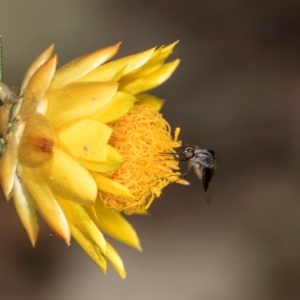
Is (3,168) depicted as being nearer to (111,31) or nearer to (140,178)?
(140,178)

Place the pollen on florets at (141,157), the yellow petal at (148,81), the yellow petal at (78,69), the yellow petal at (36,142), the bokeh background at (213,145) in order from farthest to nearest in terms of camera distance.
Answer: the bokeh background at (213,145) → the yellow petal at (148,81) → the pollen on florets at (141,157) → the yellow petal at (78,69) → the yellow petal at (36,142)

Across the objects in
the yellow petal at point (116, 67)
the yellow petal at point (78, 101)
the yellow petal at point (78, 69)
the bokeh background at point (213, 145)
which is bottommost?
the bokeh background at point (213, 145)

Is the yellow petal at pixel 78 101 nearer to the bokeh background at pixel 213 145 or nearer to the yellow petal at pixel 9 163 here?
the yellow petal at pixel 9 163

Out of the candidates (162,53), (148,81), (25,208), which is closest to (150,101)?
(148,81)

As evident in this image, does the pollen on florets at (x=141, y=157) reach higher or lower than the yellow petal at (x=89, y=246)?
higher

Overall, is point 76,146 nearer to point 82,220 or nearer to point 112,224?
point 82,220

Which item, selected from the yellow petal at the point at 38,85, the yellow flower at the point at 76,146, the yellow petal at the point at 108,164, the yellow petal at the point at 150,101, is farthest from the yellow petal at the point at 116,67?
the yellow petal at the point at 150,101

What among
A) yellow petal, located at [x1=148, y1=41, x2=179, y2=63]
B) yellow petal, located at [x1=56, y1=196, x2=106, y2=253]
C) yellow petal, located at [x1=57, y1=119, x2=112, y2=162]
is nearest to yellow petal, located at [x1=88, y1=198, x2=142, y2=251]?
yellow petal, located at [x1=56, y1=196, x2=106, y2=253]
